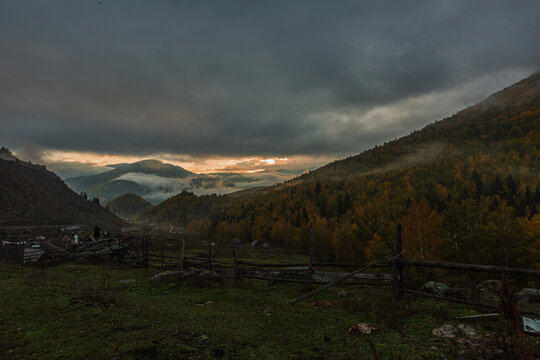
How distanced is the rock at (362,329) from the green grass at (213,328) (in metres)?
0.14

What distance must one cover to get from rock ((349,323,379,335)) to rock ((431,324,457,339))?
1.33 m

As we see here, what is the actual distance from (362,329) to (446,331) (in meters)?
1.84

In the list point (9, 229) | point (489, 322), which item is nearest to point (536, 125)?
point (489, 322)

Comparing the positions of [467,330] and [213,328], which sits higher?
[213,328]

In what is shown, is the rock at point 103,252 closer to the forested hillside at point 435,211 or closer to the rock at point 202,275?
the rock at point 202,275

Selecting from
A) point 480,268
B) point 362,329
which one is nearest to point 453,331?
point 362,329

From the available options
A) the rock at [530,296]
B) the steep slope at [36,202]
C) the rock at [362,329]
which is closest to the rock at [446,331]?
the rock at [362,329]

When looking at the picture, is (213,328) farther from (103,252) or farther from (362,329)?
(103,252)

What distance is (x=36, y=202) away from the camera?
14662 cm

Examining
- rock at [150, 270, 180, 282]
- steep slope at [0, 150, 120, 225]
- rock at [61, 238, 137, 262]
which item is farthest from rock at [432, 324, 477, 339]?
steep slope at [0, 150, 120, 225]

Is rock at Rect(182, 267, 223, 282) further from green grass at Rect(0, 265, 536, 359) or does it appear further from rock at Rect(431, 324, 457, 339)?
rock at Rect(431, 324, 457, 339)

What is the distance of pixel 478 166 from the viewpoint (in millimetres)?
121312

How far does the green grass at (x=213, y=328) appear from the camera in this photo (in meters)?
4.89

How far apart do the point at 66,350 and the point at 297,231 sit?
263 ft
